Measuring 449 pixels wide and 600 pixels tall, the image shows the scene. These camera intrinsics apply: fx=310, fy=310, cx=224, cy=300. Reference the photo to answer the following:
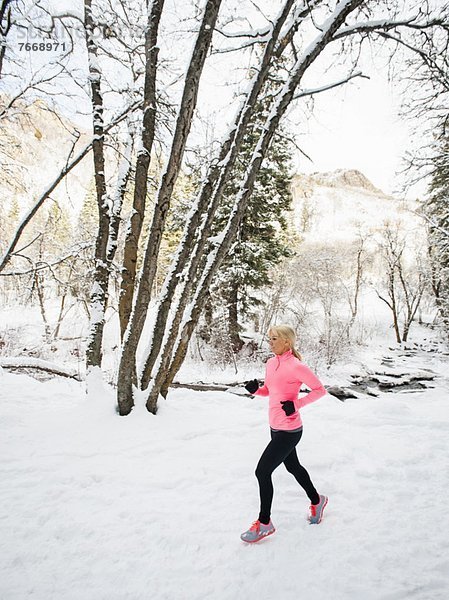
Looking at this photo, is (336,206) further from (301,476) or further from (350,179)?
(301,476)

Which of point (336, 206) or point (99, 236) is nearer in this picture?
point (99, 236)

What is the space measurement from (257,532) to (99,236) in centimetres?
482

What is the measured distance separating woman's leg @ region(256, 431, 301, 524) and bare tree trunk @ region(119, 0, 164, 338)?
12.2 ft

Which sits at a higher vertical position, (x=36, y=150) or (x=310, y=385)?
(x=36, y=150)

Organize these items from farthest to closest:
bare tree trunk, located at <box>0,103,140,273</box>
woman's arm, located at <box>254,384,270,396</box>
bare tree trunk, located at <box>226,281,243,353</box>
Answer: bare tree trunk, located at <box>226,281,243,353</box>
bare tree trunk, located at <box>0,103,140,273</box>
woman's arm, located at <box>254,384,270,396</box>

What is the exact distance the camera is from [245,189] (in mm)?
4930

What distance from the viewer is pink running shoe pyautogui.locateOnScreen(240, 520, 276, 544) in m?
2.24

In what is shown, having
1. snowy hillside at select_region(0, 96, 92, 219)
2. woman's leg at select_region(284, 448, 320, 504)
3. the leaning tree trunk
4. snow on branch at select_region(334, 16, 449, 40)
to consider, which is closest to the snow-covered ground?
woman's leg at select_region(284, 448, 320, 504)

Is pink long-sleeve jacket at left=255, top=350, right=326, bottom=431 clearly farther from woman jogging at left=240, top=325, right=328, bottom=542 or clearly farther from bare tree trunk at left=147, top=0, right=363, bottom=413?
bare tree trunk at left=147, top=0, right=363, bottom=413

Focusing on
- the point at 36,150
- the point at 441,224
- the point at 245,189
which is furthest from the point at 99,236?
the point at 441,224

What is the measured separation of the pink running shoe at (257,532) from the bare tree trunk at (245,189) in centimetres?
273

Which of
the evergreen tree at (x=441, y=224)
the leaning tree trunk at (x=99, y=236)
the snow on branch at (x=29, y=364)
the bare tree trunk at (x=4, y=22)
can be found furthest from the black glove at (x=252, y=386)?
the evergreen tree at (x=441, y=224)

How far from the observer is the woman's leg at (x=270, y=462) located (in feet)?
7.68

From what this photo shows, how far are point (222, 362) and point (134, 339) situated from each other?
33.7ft
